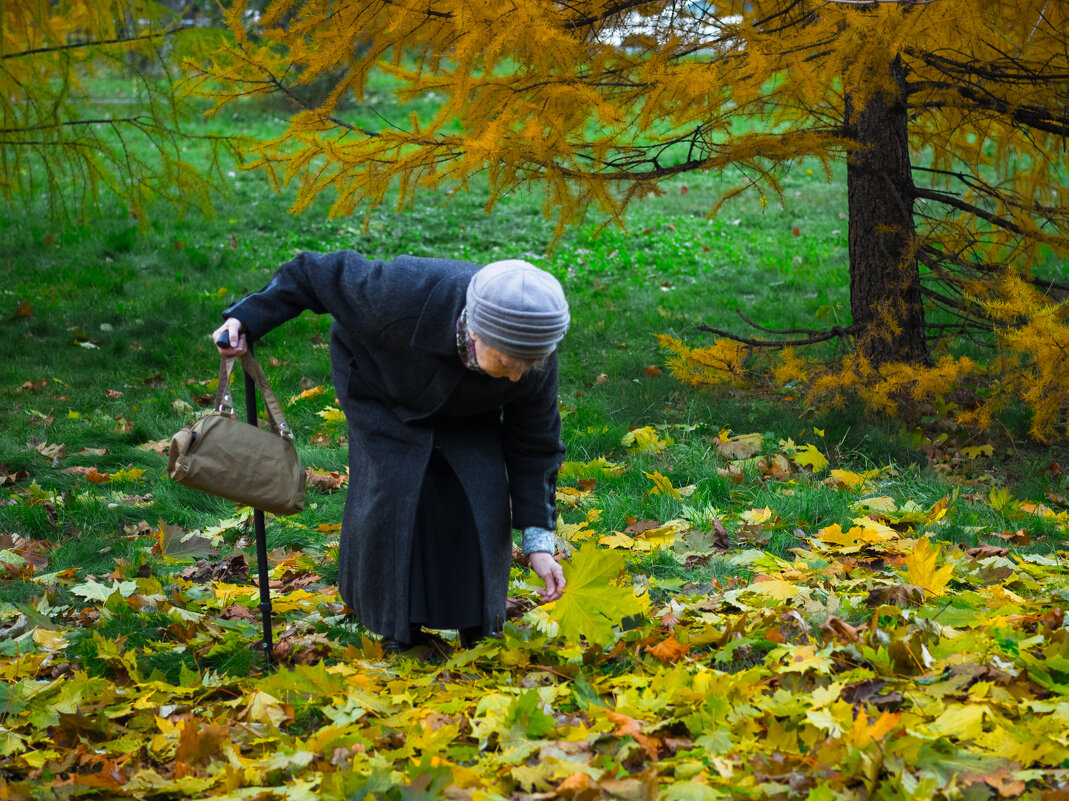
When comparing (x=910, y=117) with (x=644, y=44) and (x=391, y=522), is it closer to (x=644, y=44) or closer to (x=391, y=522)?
(x=644, y=44)

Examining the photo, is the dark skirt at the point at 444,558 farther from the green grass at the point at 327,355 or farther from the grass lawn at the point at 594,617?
the green grass at the point at 327,355

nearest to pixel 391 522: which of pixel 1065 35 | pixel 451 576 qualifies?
pixel 451 576

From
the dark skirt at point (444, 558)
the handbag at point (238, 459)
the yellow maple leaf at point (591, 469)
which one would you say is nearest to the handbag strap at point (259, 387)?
the handbag at point (238, 459)

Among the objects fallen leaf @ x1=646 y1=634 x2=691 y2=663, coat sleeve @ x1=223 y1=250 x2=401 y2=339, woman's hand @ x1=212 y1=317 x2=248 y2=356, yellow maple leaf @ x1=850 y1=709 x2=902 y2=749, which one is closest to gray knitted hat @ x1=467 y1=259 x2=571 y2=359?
coat sleeve @ x1=223 y1=250 x2=401 y2=339

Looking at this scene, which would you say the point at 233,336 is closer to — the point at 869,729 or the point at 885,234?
the point at 869,729

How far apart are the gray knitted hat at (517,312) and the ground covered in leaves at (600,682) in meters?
0.67

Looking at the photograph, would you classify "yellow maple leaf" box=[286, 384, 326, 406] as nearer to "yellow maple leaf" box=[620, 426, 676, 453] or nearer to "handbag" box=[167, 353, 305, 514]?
"yellow maple leaf" box=[620, 426, 676, 453]

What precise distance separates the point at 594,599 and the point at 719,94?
114 inches

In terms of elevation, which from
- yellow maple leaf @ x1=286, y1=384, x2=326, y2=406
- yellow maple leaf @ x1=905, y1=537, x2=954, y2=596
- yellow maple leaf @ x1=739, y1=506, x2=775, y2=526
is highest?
yellow maple leaf @ x1=286, y1=384, x2=326, y2=406

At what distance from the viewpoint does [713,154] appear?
17.6ft

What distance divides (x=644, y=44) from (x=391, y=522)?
3.49 meters

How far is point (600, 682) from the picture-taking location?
2652mm

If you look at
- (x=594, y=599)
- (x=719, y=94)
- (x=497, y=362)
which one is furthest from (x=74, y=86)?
(x=594, y=599)

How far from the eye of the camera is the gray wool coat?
259 cm
